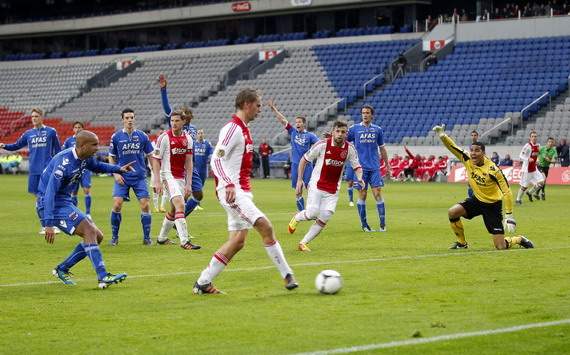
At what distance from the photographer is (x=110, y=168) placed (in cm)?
1379

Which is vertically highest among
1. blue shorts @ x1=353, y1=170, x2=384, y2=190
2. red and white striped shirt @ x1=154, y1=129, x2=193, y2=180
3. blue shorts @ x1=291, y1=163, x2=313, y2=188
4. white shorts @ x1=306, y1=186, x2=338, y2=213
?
red and white striped shirt @ x1=154, y1=129, x2=193, y2=180

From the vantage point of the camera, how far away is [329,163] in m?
18.4

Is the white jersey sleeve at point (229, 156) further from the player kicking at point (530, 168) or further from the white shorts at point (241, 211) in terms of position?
the player kicking at point (530, 168)

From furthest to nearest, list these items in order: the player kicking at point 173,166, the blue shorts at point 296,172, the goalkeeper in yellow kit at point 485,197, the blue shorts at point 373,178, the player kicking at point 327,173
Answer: the blue shorts at point 296,172, the blue shorts at point 373,178, the player kicking at point 173,166, the player kicking at point 327,173, the goalkeeper in yellow kit at point 485,197

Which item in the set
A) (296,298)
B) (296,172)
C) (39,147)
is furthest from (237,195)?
(296,172)

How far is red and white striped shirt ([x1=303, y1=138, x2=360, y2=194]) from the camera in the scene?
18188mm

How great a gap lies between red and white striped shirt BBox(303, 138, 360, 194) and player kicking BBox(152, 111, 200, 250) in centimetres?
226

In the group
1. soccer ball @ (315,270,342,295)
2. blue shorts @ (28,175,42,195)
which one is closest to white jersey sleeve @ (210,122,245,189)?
soccer ball @ (315,270,342,295)

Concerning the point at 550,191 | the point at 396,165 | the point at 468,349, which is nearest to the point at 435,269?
the point at 468,349

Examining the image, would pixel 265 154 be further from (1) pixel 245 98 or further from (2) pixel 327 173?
(1) pixel 245 98

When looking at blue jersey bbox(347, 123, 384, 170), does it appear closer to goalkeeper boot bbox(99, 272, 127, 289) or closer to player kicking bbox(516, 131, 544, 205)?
goalkeeper boot bbox(99, 272, 127, 289)

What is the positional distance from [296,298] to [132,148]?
852 centimetres

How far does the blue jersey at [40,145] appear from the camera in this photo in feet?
72.4

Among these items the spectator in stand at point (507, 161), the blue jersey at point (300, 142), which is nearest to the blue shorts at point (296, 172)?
the blue jersey at point (300, 142)
